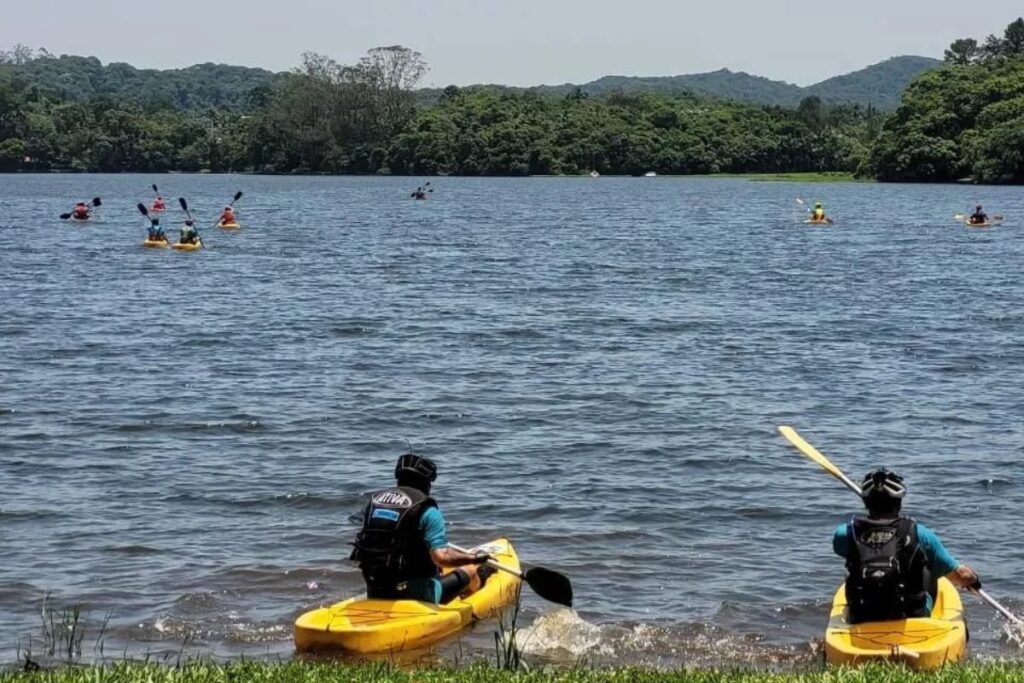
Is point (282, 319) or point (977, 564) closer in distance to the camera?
point (977, 564)

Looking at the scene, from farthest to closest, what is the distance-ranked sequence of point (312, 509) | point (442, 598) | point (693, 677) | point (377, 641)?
point (312, 509)
point (442, 598)
point (377, 641)
point (693, 677)

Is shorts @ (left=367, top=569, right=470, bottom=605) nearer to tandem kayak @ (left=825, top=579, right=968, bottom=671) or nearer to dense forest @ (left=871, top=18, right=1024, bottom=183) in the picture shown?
tandem kayak @ (left=825, top=579, right=968, bottom=671)

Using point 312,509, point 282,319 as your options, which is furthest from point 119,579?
point 282,319

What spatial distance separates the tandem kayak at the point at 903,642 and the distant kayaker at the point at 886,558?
0.11m

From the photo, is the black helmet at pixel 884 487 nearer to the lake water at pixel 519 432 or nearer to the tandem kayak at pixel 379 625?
the lake water at pixel 519 432

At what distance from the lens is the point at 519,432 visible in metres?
21.5

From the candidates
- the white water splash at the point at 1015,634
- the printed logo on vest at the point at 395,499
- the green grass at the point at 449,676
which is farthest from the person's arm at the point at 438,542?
the white water splash at the point at 1015,634

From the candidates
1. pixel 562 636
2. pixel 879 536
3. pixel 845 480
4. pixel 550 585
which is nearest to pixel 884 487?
pixel 879 536

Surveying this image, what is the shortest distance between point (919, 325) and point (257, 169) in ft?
515

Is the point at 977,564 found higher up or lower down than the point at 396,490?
lower down

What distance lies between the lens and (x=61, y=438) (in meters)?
20.8

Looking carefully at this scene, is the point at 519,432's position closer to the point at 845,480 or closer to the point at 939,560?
the point at 845,480

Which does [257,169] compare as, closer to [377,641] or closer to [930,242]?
[930,242]

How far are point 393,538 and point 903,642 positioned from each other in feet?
12.7
